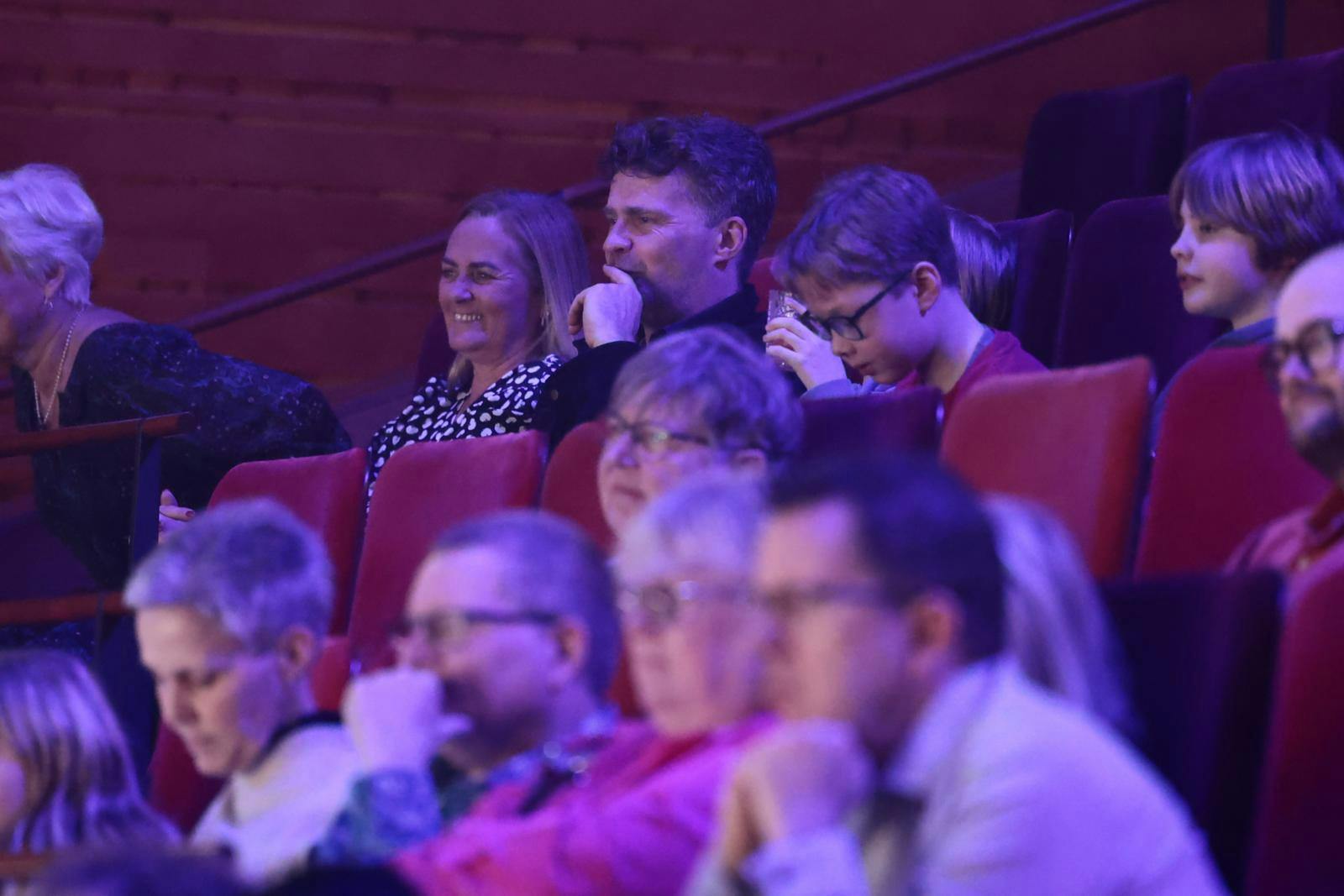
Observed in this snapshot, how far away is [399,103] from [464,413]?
0.86 meters

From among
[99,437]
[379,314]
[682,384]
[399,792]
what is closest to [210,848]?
→ [399,792]

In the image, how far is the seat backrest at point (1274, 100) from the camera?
1.55m

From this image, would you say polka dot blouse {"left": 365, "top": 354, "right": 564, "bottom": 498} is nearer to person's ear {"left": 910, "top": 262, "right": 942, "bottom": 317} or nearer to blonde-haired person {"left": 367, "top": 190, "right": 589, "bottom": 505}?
blonde-haired person {"left": 367, "top": 190, "right": 589, "bottom": 505}

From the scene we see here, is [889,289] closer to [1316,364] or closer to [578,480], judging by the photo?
[578,480]

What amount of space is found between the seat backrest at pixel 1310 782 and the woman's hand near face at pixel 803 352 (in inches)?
22.6

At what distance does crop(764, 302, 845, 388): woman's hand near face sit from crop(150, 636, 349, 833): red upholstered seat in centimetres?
34

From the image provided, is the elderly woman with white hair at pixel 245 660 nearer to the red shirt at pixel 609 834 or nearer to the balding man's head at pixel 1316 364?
the red shirt at pixel 609 834

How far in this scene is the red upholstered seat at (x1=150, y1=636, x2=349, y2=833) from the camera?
101 centimetres

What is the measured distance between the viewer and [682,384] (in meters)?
0.91

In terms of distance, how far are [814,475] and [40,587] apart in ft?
5.02

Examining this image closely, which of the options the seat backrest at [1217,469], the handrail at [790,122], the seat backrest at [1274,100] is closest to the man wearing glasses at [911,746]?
the seat backrest at [1217,469]

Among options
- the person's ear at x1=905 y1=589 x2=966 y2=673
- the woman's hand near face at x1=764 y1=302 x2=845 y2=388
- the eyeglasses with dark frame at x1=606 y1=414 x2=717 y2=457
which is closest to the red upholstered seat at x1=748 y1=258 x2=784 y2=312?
the woman's hand near face at x1=764 y1=302 x2=845 y2=388

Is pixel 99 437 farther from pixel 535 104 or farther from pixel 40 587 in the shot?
pixel 535 104

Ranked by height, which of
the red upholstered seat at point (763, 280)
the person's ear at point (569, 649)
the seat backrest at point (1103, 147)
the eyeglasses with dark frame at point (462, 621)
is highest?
the seat backrest at point (1103, 147)
